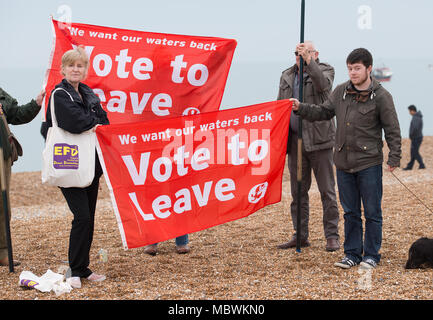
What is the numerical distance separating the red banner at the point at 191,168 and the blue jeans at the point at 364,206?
746mm

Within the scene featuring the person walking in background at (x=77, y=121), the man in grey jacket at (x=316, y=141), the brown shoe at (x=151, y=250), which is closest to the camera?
the person walking in background at (x=77, y=121)

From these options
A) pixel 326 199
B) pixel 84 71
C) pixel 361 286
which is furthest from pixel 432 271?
pixel 84 71

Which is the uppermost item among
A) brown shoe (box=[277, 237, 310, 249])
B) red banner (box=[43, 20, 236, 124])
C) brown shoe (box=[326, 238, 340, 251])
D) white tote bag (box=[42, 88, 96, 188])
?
red banner (box=[43, 20, 236, 124])

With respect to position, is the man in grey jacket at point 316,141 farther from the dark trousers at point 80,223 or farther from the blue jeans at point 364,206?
the dark trousers at point 80,223

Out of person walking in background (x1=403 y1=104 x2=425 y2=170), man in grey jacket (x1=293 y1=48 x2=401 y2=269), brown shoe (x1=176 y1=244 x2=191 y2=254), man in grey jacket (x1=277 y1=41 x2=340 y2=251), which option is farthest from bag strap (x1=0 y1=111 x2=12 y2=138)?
person walking in background (x1=403 y1=104 x2=425 y2=170)

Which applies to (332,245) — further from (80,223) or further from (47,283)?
(47,283)

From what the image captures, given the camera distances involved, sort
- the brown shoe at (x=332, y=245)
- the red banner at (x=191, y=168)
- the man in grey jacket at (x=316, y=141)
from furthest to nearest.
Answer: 1. the brown shoe at (x=332, y=245)
2. the man in grey jacket at (x=316, y=141)
3. the red banner at (x=191, y=168)

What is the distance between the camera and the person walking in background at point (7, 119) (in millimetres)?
5365

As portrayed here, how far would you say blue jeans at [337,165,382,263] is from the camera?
497cm

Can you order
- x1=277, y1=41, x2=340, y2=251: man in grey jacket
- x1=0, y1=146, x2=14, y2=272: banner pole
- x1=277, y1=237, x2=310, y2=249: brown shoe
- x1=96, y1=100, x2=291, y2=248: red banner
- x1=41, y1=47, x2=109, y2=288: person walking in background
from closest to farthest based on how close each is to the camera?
1. x1=41, y1=47, x2=109, y2=288: person walking in background
2. x1=96, y1=100, x2=291, y2=248: red banner
3. x1=0, y1=146, x2=14, y2=272: banner pole
4. x1=277, y1=41, x2=340, y2=251: man in grey jacket
5. x1=277, y1=237, x2=310, y2=249: brown shoe

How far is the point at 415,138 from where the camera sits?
1850 cm

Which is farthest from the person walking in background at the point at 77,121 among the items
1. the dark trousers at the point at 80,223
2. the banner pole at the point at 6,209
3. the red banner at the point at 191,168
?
the banner pole at the point at 6,209

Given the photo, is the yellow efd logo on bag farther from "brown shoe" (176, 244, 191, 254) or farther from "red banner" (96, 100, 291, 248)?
"brown shoe" (176, 244, 191, 254)

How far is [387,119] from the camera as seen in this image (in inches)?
190
